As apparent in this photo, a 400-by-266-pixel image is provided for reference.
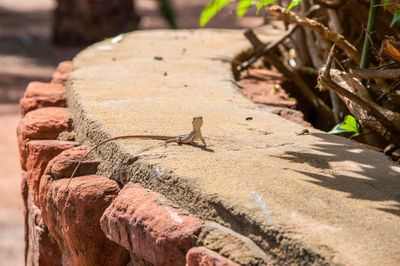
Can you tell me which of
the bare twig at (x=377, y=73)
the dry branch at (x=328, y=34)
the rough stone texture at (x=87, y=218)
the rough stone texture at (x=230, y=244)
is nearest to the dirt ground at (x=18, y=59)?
the dry branch at (x=328, y=34)

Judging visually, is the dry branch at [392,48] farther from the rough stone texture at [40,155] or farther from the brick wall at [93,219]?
the rough stone texture at [40,155]

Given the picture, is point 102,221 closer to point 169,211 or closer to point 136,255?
point 136,255

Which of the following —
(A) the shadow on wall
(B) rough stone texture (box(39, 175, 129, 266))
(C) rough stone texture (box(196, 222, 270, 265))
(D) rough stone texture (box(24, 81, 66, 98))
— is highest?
(D) rough stone texture (box(24, 81, 66, 98))

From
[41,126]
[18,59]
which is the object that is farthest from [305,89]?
[18,59]

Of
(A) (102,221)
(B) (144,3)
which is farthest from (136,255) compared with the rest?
(B) (144,3)

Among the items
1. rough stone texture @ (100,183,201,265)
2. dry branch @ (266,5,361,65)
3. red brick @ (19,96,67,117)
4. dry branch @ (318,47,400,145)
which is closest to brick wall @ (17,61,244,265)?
rough stone texture @ (100,183,201,265)

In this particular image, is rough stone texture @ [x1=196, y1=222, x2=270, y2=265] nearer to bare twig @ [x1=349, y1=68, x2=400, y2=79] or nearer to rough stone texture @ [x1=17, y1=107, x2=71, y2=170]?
bare twig @ [x1=349, y1=68, x2=400, y2=79]

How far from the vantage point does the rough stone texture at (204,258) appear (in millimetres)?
1162

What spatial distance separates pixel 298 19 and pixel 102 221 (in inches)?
44.9

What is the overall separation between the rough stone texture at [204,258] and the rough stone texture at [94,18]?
26.5ft

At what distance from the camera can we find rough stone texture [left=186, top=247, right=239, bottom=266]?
116 cm

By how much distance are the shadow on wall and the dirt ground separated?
47.7 inches

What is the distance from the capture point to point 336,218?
1221mm

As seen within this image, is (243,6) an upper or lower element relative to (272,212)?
upper
